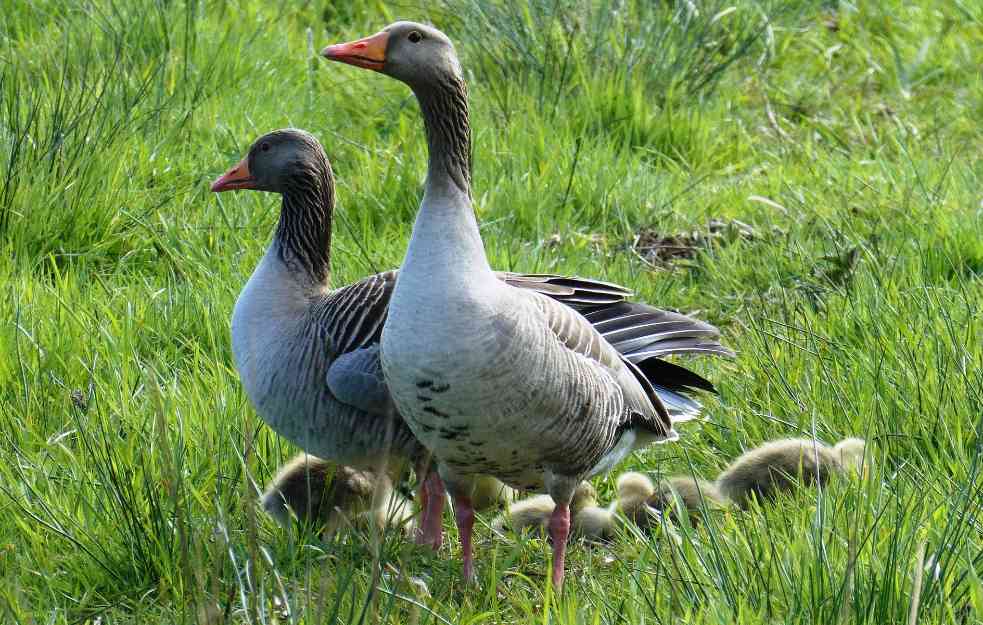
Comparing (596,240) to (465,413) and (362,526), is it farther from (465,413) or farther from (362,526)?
(465,413)

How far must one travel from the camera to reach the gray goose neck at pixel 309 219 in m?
4.60

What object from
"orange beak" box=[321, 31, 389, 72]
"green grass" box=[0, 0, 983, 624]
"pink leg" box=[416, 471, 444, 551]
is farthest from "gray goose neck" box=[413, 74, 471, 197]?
"pink leg" box=[416, 471, 444, 551]

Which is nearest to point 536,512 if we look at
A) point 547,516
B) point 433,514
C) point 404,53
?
point 547,516

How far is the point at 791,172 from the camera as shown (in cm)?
686

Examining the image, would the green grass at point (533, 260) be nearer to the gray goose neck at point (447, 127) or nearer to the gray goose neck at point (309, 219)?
the gray goose neck at point (309, 219)

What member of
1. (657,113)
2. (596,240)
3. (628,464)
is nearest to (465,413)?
(628,464)

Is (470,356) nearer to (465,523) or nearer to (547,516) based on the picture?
(465,523)

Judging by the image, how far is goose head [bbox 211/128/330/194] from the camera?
4.70 metres

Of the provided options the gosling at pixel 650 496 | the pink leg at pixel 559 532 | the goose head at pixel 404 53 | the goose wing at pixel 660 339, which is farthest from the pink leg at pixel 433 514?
the goose head at pixel 404 53

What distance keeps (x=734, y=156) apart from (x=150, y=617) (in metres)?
4.54

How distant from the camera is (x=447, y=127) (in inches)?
148

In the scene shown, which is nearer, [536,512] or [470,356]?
[470,356]

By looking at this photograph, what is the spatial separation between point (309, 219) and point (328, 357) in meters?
0.70

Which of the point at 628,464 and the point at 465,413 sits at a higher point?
the point at 465,413
